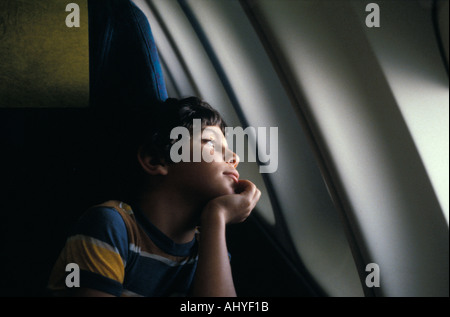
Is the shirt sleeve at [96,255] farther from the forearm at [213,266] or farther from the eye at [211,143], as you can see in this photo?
the eye at [211,143]

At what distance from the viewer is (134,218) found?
869mm

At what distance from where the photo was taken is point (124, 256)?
0.77 meters

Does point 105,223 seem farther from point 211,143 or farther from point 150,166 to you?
point 211,143

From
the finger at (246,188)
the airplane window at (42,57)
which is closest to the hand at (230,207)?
the finger at (246,188)

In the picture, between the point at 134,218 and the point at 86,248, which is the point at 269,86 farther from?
the point at 86,248

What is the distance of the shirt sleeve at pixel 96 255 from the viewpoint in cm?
69

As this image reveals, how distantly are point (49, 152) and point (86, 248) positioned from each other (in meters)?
0.42

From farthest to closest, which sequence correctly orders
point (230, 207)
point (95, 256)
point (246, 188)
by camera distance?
point (246, 188)
point (230, 207)
point (95, 256)

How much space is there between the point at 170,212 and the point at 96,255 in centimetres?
25

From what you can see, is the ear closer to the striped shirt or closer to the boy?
the boy

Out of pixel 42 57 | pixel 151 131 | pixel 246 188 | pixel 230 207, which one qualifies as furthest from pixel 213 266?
pixel 42 57

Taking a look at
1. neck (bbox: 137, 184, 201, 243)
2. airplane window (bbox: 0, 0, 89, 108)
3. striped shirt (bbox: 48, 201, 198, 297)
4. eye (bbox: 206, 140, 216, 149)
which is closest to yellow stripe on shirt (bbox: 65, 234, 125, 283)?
striped shirt (bbox: 48, 201, 198, 297)
